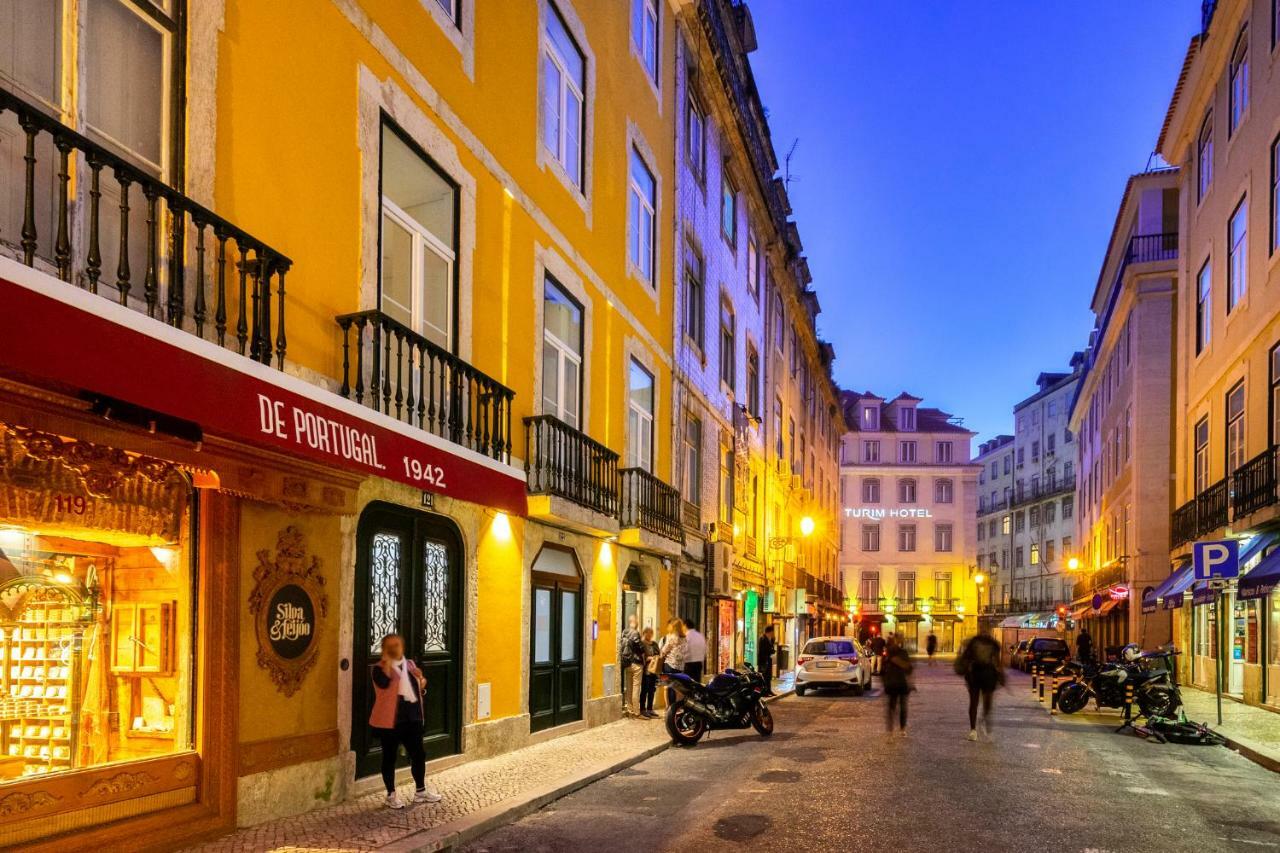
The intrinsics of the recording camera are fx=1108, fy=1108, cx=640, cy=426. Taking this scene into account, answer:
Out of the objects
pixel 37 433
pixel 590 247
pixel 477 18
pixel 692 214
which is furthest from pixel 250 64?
pixel 692 214

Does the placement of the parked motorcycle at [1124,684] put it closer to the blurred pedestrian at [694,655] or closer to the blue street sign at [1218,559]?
the blue street sign at [1218,559]

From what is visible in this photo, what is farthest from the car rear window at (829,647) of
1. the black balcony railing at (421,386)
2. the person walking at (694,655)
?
the black balcony railing at (421,386)

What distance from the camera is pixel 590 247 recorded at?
56.3 feet

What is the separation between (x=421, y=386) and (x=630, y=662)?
350 inches

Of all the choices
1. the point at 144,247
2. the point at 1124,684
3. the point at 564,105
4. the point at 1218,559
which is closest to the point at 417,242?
the point at 144,247

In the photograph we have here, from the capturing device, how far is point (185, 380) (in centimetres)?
655

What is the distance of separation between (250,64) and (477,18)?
480 cm

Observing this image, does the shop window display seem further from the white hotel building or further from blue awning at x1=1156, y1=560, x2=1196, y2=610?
the white hotel building

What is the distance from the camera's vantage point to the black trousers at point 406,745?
927 cm

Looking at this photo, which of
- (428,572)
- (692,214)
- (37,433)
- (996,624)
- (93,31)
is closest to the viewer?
(37,433)

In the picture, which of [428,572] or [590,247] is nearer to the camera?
[428,572]

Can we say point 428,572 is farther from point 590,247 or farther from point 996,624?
point 996,624

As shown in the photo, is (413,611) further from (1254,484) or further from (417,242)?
(1254,484)

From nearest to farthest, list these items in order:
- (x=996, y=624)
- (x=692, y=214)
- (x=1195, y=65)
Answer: (x=692, y=214) < (x=1195, y=65) < (x=996, y=624)
